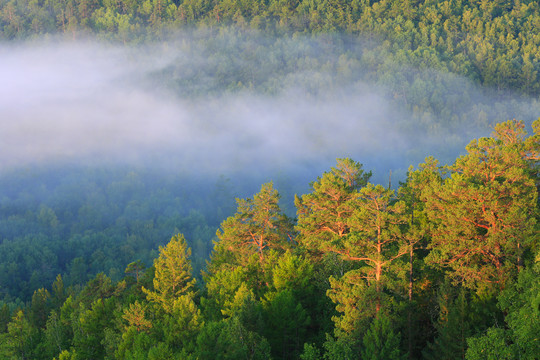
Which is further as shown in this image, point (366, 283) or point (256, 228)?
point (256, 228)

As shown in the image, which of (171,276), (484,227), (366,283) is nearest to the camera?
(366,283)

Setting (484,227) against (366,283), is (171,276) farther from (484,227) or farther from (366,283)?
(484,227)

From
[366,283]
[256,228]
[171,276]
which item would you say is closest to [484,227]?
[366,283]

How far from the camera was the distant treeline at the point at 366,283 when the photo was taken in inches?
1286

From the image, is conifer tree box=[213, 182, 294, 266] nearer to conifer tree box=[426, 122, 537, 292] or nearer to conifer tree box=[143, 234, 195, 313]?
conifer tree box=[143, 234, 195, 313]

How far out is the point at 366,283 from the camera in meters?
36.0

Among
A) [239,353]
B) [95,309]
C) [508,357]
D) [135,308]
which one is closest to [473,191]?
[508,357]

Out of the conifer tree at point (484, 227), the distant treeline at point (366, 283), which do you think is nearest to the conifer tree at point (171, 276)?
the distant treeline at point (366, 283)

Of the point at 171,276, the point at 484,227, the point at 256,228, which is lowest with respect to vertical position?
the point at 171,276

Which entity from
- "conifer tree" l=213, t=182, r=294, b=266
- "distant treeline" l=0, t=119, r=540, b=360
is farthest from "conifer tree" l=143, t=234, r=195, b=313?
"conifer tree" l=213, t=182, r=294, b=266

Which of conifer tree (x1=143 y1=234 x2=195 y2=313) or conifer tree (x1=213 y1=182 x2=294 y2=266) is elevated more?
conifer tree (x1=213 y1=182 x2=294 y2=266)

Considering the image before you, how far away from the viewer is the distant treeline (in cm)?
3266

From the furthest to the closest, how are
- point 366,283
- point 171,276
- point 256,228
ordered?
point 256,228
point 171,276
point 366,283

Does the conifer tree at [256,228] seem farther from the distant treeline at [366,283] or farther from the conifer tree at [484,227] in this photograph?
the conifer tree at [484,227]
